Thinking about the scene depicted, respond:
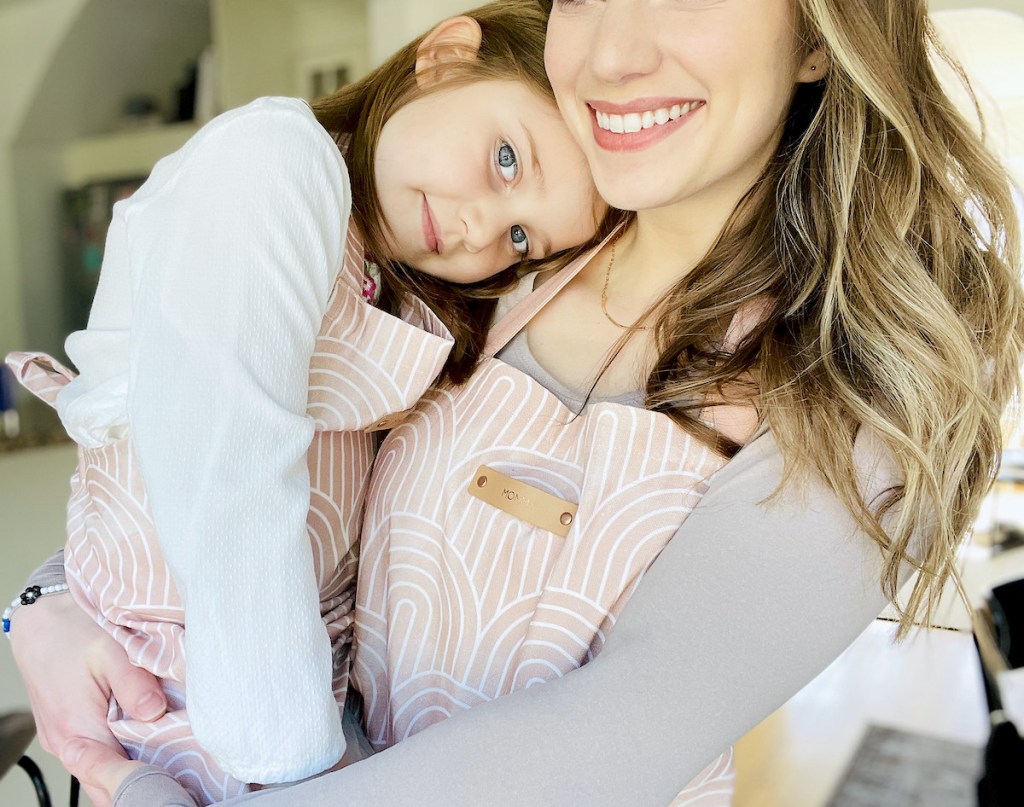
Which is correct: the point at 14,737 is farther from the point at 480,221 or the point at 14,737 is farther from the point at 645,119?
the point at 645,119

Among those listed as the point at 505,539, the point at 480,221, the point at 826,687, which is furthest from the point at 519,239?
the point at 826,687

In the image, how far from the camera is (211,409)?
2.45 feet

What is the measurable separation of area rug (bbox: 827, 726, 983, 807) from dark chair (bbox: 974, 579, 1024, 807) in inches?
64.8

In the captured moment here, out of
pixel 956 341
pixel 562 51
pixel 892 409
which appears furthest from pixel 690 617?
pixel 562 51

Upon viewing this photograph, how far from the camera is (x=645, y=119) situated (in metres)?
1.02

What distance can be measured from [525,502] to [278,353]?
12.8 inches

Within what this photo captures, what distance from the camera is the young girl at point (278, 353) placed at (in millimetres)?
753

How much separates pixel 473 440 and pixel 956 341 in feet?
1.63

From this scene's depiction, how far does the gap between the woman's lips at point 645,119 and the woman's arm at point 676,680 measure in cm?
37

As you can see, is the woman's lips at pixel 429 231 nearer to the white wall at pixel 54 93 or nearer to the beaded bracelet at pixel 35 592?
the beaded bracelet at pixel 35 592

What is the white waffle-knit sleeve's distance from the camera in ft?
2.46

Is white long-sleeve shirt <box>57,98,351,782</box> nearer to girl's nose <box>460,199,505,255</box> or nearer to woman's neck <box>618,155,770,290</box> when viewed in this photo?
girl's nose <box>460,199,505,255</box>

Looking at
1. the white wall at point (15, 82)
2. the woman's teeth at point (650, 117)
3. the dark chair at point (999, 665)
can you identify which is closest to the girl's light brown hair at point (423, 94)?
the woman's teeth at point (650, 117)

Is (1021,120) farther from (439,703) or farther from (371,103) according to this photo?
(439,703)
